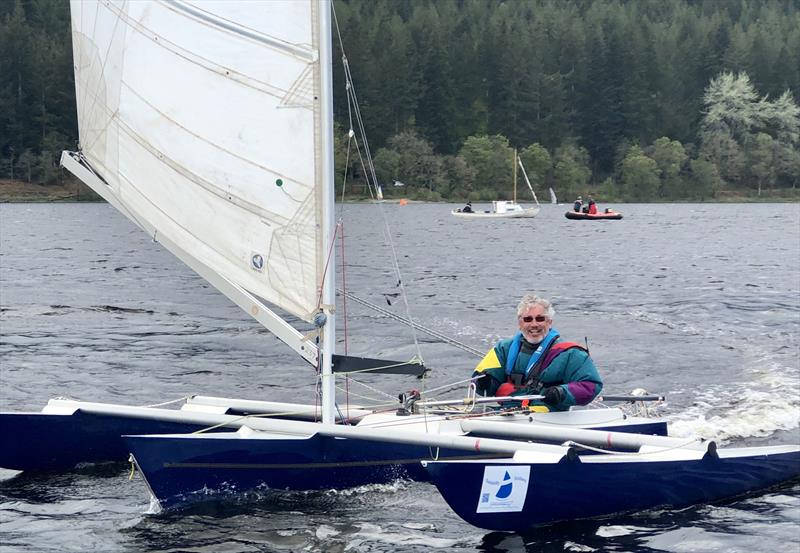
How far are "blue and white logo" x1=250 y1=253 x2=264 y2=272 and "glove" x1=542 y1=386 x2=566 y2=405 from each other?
9.07 feet

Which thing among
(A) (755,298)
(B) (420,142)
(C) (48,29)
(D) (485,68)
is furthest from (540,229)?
(C) (48,29)

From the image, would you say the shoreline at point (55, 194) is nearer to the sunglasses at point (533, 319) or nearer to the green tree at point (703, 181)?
the green tree at point (703, 181)

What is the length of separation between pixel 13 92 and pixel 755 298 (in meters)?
97.2

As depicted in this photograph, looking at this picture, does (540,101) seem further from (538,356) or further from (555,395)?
(555,395)

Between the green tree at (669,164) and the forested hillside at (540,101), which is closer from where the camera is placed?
the forested hillside at (540,101)

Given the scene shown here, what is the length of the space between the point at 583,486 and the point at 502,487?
2.49 feet

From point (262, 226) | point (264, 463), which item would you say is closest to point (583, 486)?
point (264, 463)

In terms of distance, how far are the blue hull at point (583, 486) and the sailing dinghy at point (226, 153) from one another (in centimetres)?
99

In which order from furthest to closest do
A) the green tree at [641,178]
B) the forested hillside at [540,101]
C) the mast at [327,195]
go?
the green tree at [641,178]
the forested hillside at [540,101]
the mast at [327,195]

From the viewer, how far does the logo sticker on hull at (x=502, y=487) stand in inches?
346

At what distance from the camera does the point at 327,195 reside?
925cm

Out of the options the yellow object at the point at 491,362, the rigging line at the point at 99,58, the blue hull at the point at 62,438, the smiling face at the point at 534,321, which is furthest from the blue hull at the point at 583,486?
the rigging line at the point at 99,58

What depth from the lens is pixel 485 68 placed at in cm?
12600

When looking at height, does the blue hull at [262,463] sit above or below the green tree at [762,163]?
below
